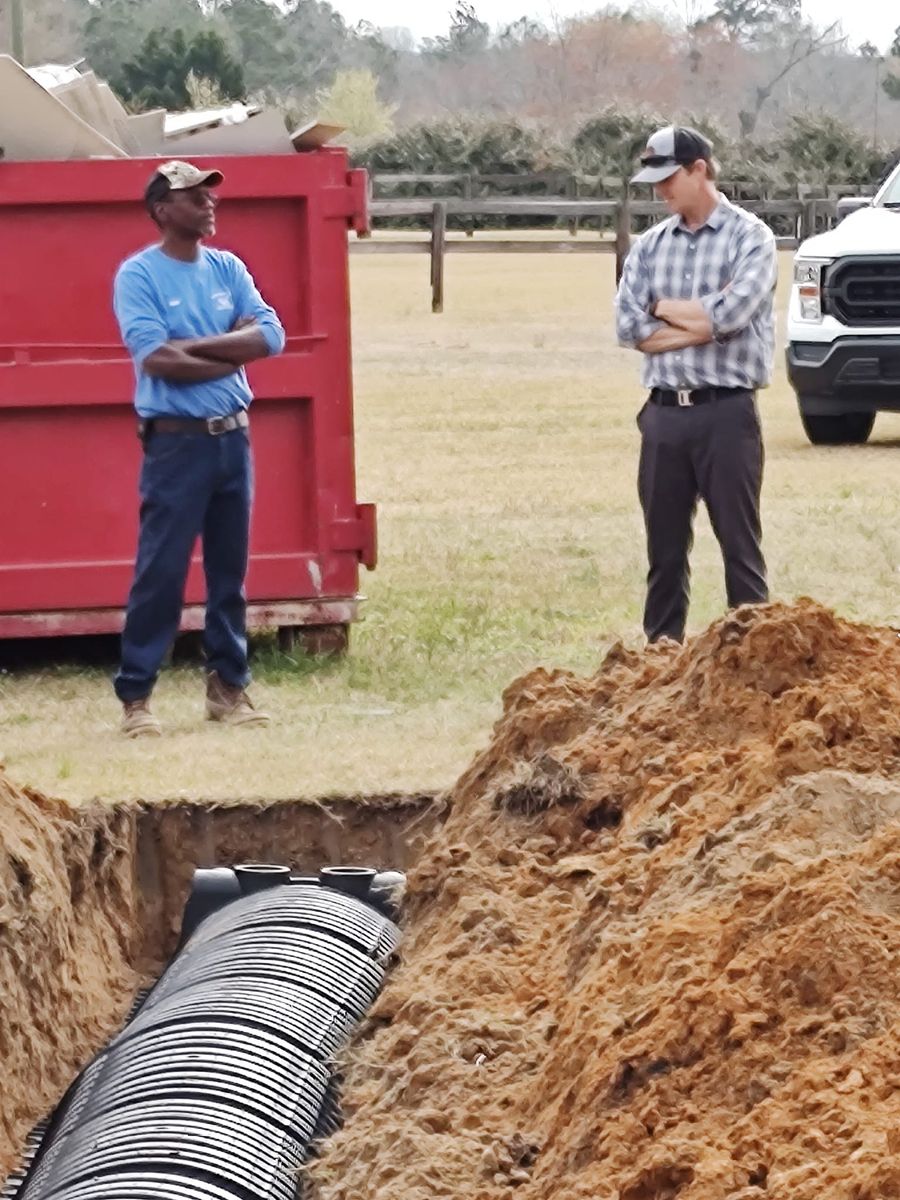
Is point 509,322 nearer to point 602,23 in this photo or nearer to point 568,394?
point 568,394

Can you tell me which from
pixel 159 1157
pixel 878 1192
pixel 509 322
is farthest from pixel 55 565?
pixel 509 322

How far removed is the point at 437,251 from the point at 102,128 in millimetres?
22059

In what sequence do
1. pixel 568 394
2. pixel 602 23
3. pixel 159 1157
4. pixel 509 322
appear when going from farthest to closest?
pixel 602 23 → pixel 509 322 → pixel 568 394 → pixel 159 1157

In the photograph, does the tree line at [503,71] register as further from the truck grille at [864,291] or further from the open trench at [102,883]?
the open trench at [102,883]

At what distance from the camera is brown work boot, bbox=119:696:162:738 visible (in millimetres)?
7871

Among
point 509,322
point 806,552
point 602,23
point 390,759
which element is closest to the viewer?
point 390,759

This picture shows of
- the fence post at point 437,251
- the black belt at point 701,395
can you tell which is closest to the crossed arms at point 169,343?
the black belt at point 701,395

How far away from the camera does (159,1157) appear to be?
3834 millimetres

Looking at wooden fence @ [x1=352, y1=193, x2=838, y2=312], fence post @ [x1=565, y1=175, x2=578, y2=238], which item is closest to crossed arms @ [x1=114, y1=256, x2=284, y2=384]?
wooden fence @ [x1=352, y1=193, x2=838, y2=312]

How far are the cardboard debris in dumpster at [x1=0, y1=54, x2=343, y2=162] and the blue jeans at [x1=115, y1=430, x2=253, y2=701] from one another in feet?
5.00

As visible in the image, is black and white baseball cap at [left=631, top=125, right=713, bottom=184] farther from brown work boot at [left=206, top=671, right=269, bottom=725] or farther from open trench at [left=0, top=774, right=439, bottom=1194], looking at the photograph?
open trench at [left=0, top=774, right=439, bottom=1194]

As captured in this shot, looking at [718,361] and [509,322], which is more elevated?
[718,361]

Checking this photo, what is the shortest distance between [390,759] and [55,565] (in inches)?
81.8

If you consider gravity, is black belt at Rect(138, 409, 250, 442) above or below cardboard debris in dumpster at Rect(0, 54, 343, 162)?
below
